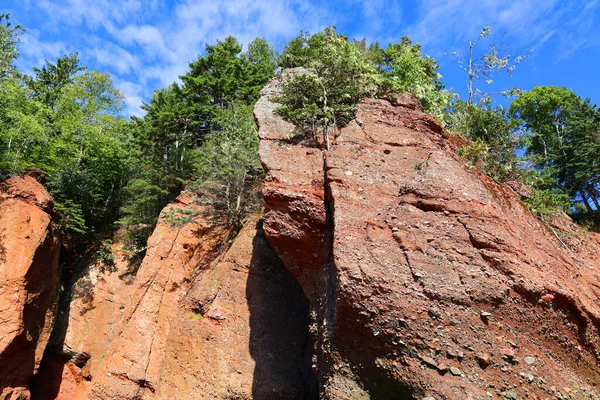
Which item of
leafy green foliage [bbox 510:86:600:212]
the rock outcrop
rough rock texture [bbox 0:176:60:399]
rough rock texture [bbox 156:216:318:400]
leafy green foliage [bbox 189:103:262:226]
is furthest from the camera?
leafy green foliage [bbox 510:86:600:212]

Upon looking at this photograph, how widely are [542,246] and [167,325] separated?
32.8 ft

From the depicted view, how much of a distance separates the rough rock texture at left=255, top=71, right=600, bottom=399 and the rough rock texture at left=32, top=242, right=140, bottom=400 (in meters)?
8.39

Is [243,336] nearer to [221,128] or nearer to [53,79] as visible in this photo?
[221,128]

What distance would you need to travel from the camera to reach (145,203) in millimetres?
14359

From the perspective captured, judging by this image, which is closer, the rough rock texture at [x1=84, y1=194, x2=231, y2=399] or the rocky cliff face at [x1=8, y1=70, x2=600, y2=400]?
the rocky cliff face at [x1=8, y1=70, x2=600, y2=400]

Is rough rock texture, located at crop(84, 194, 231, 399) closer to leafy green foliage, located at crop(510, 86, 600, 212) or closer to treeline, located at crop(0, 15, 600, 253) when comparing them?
treeline, located at crop(0, 15, 600, 253)

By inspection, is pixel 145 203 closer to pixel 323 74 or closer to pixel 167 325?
pixel 167 325

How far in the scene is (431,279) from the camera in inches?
222

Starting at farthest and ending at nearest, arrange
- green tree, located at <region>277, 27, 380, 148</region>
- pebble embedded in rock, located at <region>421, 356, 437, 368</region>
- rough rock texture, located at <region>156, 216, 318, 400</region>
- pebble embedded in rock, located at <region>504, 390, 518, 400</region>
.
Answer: green tree, located at <region>277, 27, 380, 148</region> < rough rock texture, located at <region>156, 216, 318, 400</region> < pebble embedded in rock, located at <region>421, 356, 437, 368</region> < pebble embedded in rock, located at <region>504, 390, 518, 400</region>

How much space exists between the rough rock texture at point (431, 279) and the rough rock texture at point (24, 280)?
8.53 metres

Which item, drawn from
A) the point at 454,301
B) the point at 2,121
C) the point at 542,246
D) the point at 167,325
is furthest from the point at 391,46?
the point at 2,121

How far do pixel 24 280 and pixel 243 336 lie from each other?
7.43m

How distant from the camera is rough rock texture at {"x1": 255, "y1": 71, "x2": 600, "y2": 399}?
5.08m

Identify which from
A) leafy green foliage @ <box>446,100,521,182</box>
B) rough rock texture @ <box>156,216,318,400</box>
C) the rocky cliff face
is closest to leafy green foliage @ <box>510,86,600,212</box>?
leafy green foliage @ <box>446,100,521,182</box>
